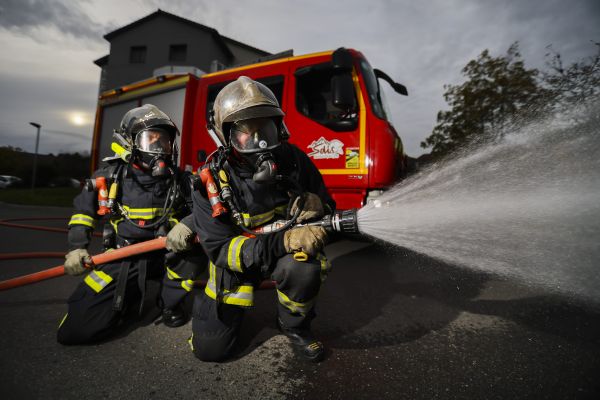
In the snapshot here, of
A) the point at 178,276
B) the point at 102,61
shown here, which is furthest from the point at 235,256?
the point at 102,61

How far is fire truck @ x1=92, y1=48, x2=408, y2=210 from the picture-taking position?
3830 mm

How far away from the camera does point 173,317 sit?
7.57ft

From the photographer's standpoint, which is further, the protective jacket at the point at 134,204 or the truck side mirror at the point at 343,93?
the truck side mirror at the point at 343,93

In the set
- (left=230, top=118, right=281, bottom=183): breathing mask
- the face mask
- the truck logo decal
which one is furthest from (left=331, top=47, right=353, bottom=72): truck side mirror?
the face mask

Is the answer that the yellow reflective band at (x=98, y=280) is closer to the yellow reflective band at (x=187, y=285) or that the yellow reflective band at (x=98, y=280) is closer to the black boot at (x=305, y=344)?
the yellow reflective band at (x=187, y=285)

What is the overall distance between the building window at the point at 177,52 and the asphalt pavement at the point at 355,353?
23630mm

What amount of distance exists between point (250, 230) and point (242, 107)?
0.81m

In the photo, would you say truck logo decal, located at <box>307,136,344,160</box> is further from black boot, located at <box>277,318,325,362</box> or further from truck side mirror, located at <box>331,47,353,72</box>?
black boot, located at <box>277,318,325,362</box>

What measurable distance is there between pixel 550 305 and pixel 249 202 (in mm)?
2780

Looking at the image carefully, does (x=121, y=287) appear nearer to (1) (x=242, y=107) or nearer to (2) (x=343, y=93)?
(1) (x=242, y=107)

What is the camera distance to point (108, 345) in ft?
6.59

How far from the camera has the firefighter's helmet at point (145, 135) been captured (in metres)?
2.50

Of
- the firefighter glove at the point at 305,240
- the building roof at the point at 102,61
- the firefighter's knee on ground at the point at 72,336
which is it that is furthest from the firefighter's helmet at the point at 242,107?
the building roof at the point at 102,61

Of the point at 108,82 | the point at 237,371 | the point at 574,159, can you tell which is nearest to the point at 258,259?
the point at 237,371
